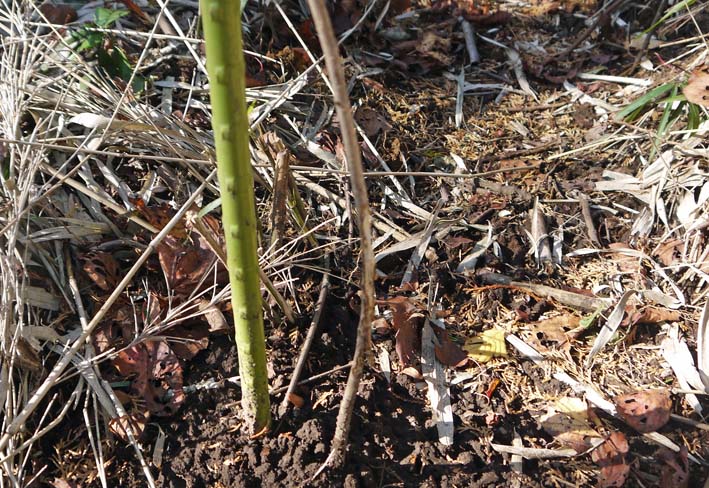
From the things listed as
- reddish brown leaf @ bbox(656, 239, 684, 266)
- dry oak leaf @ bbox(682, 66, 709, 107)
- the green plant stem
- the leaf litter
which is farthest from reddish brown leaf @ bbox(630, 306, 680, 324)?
the green plant stem

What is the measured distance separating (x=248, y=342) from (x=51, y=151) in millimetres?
1161

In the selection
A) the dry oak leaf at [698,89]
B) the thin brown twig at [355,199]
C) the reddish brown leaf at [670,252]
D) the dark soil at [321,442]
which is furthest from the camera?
the dry oak leaf at [698,89]

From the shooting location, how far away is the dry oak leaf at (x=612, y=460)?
154 centimetres

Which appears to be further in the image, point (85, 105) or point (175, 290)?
point (85, 105)

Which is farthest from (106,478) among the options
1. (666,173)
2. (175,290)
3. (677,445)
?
(666,173)

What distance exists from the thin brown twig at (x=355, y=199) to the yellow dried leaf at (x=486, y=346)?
21.5 inches

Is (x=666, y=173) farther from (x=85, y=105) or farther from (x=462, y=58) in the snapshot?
(x=85, y=105)

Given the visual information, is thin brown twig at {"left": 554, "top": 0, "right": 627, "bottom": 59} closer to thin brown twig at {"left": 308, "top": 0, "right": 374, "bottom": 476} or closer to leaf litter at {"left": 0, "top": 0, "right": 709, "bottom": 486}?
leaf litter at {"left": 0, "top": 0, "right": 709, "bottom": 486}

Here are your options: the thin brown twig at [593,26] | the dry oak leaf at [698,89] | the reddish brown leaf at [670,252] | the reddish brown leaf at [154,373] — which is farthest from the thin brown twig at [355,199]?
the thin brown twig at [593,26]

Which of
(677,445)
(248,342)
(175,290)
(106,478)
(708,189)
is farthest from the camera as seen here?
(708,189)

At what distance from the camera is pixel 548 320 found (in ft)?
6.26

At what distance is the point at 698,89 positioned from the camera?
2.20 meters

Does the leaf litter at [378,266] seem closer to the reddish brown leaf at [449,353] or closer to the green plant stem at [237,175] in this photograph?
the reddish brown leaf at [449,353]

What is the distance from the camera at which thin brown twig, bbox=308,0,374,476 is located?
787mm
